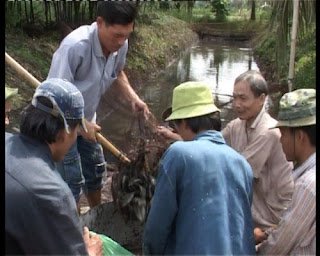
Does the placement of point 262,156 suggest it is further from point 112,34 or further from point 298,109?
point 112,34

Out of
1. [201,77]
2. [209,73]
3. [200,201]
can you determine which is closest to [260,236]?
[200,201]

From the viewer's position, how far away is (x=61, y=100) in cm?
191

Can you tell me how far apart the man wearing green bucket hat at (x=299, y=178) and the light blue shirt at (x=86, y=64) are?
1.54 m

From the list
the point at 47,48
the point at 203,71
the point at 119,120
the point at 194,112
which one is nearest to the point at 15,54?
the point at 47,48

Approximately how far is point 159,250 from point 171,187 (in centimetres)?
36

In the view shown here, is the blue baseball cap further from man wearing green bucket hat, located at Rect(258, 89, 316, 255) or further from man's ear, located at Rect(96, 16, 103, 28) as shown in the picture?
man's ear, located at Rect(96, 16, 103, 28)

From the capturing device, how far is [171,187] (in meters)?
2.11

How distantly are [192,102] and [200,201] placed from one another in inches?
20.0

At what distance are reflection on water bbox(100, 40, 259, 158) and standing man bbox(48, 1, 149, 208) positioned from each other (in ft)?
4.03

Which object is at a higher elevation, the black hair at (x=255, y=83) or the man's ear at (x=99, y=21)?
the man's ear at (x=99, y=21)

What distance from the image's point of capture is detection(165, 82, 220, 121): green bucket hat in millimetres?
2279

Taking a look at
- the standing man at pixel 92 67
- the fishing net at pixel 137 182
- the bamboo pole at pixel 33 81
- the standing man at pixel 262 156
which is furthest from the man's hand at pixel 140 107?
the standing man at pixel 262 156

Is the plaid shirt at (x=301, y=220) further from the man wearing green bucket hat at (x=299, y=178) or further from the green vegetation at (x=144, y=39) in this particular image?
the green vegetation at (x=144, y=39)

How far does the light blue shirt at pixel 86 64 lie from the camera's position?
3.14m
